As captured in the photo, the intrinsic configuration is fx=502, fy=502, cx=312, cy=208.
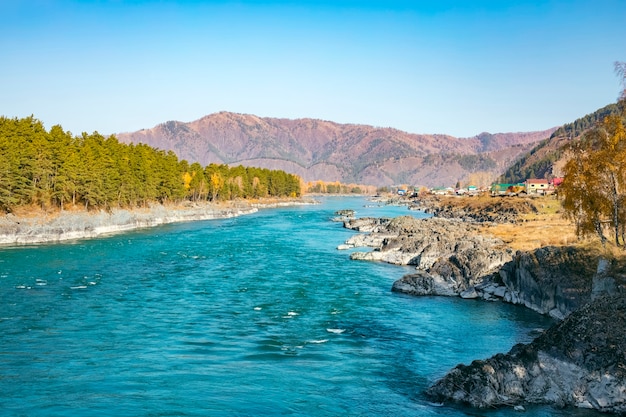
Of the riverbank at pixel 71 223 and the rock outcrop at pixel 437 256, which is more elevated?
the riverbank at pixel 71 223

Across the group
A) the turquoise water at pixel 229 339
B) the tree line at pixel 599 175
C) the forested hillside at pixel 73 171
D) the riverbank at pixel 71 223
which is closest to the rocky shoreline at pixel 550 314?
the turquoise water at pixel 229 339

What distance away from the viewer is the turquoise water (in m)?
21.3

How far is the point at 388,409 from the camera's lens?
67.5ft

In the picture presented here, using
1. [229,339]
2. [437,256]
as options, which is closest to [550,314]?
[437,256]

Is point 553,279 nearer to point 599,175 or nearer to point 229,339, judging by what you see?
point 599,175

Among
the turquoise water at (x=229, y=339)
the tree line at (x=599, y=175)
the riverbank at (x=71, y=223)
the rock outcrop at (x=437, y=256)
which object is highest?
the tree line at (x=599, y=175)

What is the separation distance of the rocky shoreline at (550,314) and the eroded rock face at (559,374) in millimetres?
37

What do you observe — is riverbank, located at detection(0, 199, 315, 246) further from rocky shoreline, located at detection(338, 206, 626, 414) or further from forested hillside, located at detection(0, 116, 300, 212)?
rocky shoreline, located at detection(338, 206, 626, 414)

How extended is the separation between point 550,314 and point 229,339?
22695 millimetres

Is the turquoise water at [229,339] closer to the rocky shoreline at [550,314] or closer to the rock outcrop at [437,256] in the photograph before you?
the rocky shoreline at [550,314]

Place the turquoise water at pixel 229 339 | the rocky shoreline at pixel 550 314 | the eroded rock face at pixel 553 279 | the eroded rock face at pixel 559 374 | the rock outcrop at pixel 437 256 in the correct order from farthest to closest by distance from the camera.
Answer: the rock outcrop at pixel 437 256 → the eroded rock face at pixel 553 279 → the turquoise water at pixel 229 339 → the rocky shoreline at pixel 550 314 → the eroded rock face at pixel 559 374

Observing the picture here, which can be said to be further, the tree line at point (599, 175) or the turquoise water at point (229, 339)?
the tree line at point (599, 175)

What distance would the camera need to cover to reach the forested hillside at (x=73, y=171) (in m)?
80.3

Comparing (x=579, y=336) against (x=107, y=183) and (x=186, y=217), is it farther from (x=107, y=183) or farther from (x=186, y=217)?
(x=186, y=217)
